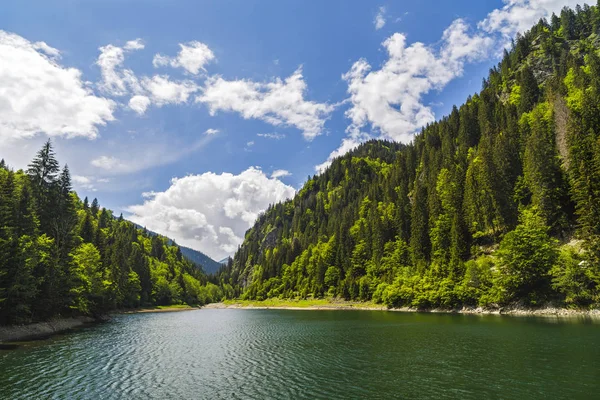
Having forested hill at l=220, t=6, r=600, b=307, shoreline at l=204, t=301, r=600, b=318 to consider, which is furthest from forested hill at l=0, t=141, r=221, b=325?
forested hill at l=220, t=6, r=600, b=307

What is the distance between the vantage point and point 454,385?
2439cm

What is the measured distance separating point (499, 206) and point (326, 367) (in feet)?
274

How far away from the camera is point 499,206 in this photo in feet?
308

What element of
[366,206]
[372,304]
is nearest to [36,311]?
[372,304]

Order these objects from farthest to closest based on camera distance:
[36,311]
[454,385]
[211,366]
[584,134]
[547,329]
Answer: [584,134] → [36,311] → [547,329] → [211,366] → [454,385]

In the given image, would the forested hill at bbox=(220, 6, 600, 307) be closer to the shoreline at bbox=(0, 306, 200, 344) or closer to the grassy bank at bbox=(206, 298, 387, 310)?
the grassy bank at bbox=(206, 298, 387, 310)

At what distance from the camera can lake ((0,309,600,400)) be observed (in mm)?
23859

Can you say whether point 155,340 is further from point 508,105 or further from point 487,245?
point 508,105

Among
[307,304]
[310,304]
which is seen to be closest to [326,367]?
[310,304]

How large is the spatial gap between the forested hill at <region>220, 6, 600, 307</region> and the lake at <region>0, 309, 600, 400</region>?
26538mm

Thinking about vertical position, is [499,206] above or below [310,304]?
above

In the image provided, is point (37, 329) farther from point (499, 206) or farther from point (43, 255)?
point (499, 206)

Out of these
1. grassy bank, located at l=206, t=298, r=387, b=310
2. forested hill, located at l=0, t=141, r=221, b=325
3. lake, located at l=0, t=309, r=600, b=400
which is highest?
forested hill, located at l=0, t=141, r=221, b=325

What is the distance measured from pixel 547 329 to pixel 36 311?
261ft
